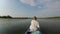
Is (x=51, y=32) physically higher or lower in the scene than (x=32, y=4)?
lower

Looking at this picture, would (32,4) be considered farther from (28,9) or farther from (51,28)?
(51,28)

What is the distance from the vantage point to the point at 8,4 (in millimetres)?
5812

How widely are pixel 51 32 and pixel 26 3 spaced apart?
38.1 inches

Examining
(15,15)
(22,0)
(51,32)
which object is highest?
(22,0)

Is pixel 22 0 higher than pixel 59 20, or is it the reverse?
pixel 22 0

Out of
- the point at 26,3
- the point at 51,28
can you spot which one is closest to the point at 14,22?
the point at 26,3

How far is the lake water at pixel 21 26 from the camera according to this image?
577 centimetres

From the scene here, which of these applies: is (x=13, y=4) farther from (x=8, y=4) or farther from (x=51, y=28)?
(x=51, y=28)

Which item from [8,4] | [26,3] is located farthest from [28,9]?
[8,4]

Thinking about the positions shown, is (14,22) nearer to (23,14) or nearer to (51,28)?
(23,14)

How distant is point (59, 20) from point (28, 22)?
78 centimetres

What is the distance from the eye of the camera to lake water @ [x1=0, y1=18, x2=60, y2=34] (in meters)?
5.77

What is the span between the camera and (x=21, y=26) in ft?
19.1

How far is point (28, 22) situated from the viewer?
18.9 feet
